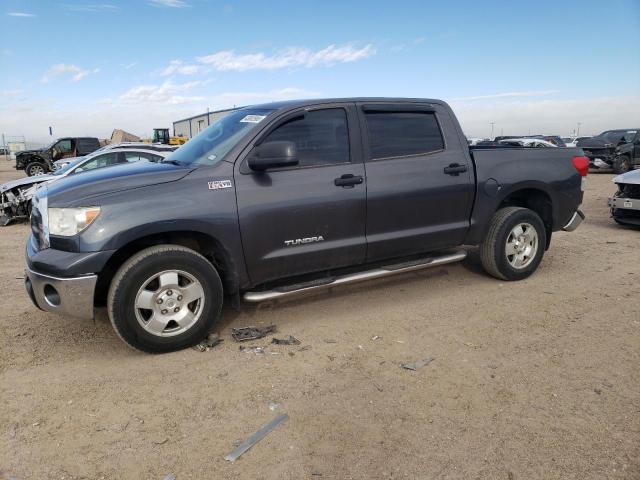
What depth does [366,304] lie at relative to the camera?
4.54 metres

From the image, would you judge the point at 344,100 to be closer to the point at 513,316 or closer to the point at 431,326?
the point at 431,326

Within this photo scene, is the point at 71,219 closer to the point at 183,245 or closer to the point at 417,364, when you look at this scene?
the point at 183,245

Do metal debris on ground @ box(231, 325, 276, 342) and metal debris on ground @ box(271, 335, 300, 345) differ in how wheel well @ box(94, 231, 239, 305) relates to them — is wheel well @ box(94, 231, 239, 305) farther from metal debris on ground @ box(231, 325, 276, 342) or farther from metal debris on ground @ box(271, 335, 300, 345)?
metal debris on ground @ box(271, 335, 300, 345)

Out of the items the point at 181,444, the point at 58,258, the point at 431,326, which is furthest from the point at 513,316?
the point at 58,258

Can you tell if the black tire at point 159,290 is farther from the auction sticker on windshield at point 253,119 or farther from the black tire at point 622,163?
the black tire at point 622,163

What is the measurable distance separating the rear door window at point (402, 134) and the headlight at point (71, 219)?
2307 millimetres

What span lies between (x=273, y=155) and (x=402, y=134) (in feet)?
4.78

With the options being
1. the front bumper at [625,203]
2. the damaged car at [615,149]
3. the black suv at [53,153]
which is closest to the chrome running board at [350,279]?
the front bumper at [625,203]

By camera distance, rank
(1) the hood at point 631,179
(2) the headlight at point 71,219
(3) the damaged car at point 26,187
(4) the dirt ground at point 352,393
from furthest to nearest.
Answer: (3) the damaged car at point 26,187, (1) the hood at point 631,179, (2) the headlight at point 71,219, (4) the dirt ground at point 352,393

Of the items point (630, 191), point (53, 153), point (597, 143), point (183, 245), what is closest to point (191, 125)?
point (53, 153)

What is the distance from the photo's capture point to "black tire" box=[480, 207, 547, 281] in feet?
16.2

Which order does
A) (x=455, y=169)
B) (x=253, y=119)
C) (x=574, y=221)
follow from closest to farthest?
(x=253, y=119), (x=455, y=169), (x=574, y=221)

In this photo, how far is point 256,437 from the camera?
2600mm

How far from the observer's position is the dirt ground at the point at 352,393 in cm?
240
